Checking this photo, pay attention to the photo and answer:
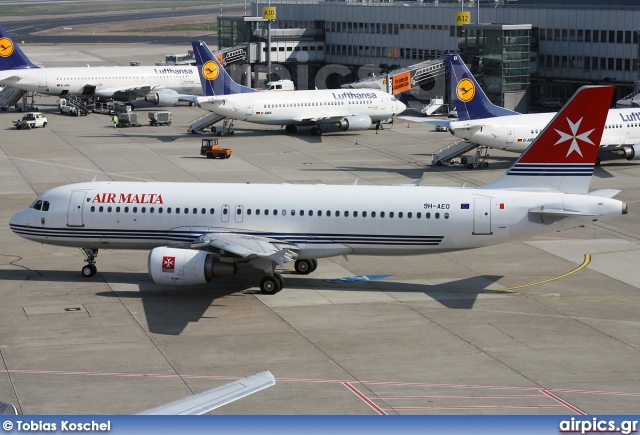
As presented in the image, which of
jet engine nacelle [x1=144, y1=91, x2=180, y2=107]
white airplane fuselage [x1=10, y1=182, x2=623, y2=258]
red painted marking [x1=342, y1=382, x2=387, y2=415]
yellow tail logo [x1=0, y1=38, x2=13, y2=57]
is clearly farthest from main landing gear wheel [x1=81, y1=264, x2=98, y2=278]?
yellow tail logo [x1=0, y1=38, x2=13, y2=57]

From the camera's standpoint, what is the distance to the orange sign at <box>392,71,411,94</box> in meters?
110

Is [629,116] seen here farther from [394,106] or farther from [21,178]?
[21,178]

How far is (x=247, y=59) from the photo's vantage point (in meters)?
130

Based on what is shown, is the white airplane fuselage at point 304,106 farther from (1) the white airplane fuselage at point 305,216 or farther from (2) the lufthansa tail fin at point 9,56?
(1) the white airplane fuselage at point 305,216

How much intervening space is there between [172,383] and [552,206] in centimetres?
1822

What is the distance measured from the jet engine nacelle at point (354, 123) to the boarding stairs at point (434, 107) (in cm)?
1659

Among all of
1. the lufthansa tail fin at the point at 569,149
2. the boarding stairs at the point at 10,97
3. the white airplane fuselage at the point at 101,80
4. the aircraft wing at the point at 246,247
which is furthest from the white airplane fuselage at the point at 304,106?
the lufthansa tail fin at the point at 569,149

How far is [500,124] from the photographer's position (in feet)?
247

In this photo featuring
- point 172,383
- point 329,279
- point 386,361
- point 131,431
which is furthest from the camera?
point 329,279

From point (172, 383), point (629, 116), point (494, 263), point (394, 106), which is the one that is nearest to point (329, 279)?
point (494, 263)

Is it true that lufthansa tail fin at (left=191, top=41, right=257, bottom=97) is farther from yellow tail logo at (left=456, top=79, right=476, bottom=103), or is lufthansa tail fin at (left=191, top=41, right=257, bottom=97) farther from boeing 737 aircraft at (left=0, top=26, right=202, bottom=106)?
yellow tail logo at (left=456, top=79, right=476, bottom=103)

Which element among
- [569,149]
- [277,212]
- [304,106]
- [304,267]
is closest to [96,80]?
[304,106]

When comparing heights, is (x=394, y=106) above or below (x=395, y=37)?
below

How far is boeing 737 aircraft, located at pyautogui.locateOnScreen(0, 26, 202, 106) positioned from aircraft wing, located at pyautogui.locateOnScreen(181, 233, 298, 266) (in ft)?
241
